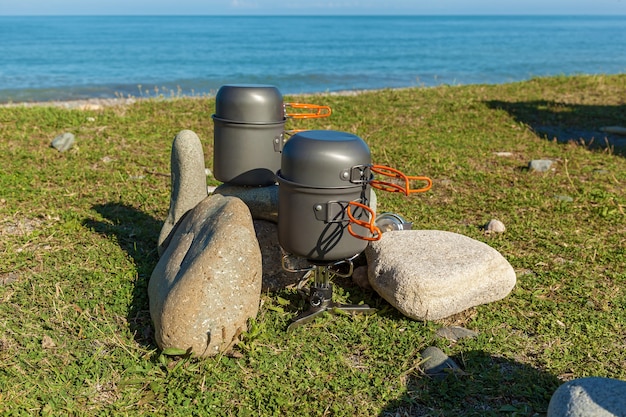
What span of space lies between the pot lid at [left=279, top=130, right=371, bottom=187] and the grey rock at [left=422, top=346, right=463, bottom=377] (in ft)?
4.23

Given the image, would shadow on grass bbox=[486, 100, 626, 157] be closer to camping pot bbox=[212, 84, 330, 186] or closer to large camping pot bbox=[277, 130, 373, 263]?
camping pot bbox=[212, 84, 330, 186]

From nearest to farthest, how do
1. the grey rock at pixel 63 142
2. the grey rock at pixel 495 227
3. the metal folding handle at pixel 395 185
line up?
the metal folding handle at pixel 395 185 < the grey rock at pixel 495 227 < the grey rock at pixel 63 142

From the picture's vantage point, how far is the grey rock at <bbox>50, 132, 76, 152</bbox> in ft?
30.4

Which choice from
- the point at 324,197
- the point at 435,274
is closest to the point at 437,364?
the point at 435,274

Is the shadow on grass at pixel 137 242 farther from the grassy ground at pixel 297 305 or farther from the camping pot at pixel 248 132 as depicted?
the camping pot at pixel 248 132

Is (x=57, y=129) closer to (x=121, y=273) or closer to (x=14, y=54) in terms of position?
(x=121, y=273)

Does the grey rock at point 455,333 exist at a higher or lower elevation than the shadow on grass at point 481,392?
lower

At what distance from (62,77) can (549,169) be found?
29221 millimetres

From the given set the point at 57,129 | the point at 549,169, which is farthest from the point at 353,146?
the point at 57,129

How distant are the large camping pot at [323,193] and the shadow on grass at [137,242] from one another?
1.26 m

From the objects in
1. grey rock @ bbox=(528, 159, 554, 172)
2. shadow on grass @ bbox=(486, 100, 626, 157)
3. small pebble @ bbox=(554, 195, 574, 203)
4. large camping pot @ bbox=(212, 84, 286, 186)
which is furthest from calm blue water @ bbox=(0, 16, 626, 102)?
large camping pot @ bbox=(212, 84, 286, 186)

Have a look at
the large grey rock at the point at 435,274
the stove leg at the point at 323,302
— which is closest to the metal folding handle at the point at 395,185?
the large grey rock at the point at 435,274

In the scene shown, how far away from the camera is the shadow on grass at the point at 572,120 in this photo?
10.8 meters

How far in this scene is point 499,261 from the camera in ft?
17.1
